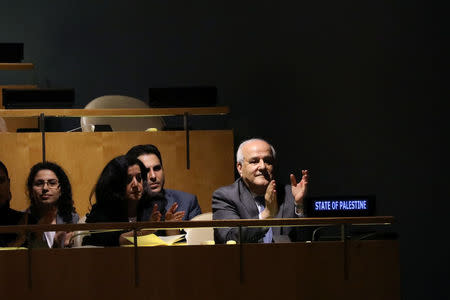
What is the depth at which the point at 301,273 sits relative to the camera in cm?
366

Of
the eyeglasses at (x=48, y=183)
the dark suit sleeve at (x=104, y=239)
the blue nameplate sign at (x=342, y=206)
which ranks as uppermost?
the eyeglasses at (x=48, y=183)

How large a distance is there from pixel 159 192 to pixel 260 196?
1.97 feet

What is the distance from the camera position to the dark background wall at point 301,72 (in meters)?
6.72

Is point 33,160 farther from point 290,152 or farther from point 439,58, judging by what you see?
point 439,58

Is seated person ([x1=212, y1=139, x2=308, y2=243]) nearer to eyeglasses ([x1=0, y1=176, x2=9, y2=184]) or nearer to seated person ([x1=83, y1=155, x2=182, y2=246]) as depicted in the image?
seated person ([x1=83, y1=155, x2=182, y2=246])

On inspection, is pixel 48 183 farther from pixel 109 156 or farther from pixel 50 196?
pixel 109 156

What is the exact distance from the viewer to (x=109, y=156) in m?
5.45

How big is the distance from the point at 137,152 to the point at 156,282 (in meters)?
1.43

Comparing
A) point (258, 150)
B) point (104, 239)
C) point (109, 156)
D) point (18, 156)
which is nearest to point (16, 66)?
point (18, 156)

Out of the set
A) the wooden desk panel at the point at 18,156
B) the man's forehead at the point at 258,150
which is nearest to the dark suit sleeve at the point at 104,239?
the man's forehead at the point at 258,150

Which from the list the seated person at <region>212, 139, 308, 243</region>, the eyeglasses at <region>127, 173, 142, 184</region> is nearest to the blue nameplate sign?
the seated person at <region>212, 139, 308, 243</region>

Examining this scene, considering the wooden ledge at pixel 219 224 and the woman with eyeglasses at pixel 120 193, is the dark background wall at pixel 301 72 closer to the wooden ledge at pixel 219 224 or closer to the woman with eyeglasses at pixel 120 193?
the woman with eyeglasses at pixel 120 193

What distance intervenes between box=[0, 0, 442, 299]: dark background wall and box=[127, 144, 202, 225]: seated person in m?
1.89

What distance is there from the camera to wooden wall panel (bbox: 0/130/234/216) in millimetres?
5398
